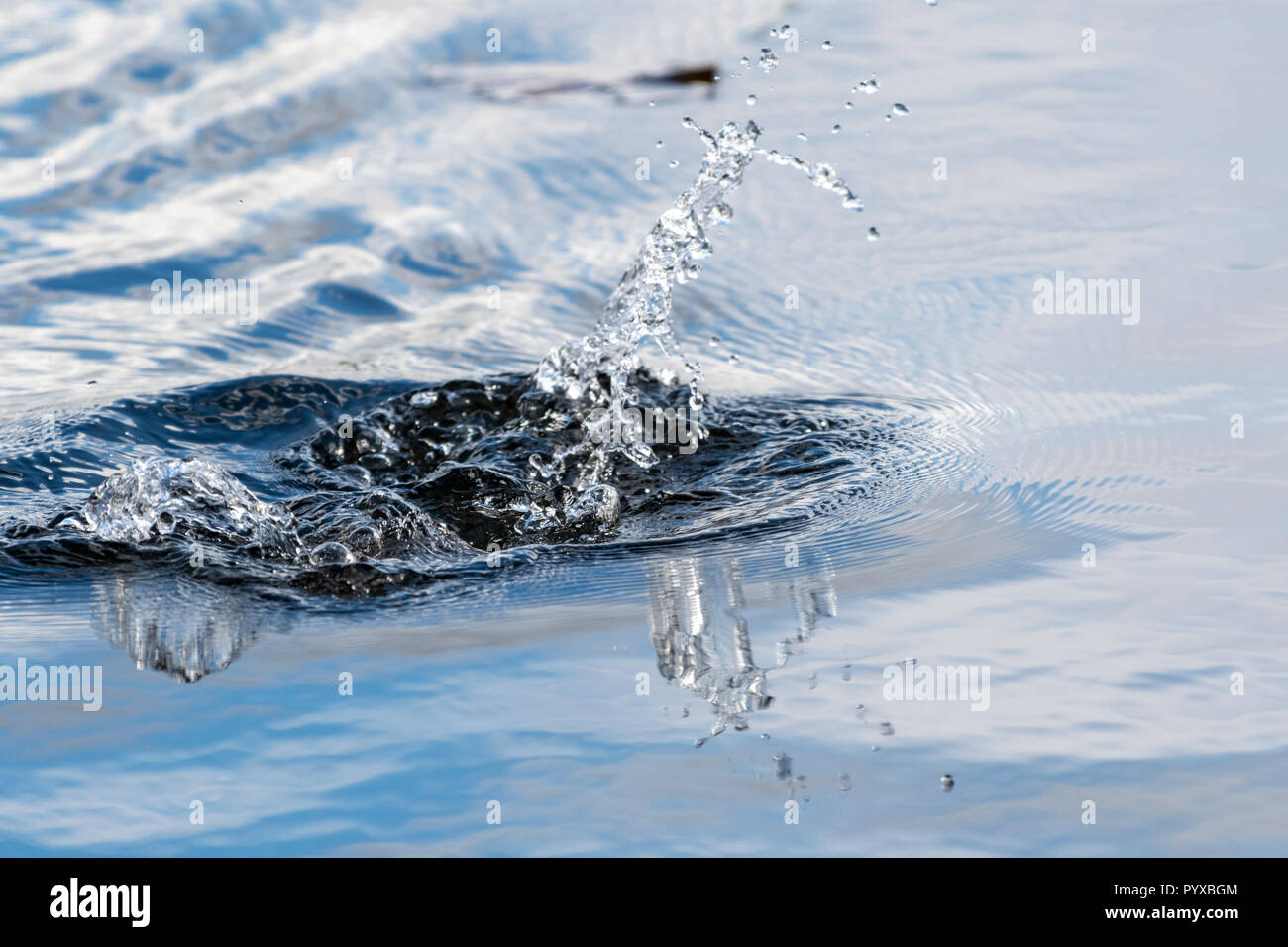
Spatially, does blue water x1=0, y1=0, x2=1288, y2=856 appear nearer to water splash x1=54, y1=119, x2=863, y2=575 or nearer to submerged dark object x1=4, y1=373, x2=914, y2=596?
submerged dark object x1=4, y1=373, x2=914, y2=596

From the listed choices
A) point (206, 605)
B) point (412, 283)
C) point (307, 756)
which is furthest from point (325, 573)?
point (412, 283)

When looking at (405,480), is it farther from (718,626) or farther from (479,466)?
(718,626)

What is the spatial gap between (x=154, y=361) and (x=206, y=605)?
2.47 m

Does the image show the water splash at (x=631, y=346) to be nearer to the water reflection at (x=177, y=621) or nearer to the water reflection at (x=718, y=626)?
the water reflection at (x=718, y=626)

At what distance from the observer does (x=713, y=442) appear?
556cm

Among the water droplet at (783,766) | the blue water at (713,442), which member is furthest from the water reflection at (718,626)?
the water droplet at (783,766)

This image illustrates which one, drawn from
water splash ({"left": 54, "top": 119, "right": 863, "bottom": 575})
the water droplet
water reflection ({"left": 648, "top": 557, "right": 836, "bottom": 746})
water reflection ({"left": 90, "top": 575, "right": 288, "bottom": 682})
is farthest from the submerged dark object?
the water droplet

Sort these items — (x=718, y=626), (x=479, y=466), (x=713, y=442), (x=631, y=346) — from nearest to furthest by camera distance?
(x=718, y=626) < (x=479, y=466) < (x=713, y=442) < (x=631, y=346)

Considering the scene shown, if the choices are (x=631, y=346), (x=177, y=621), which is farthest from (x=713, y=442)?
(x=177, y=621)

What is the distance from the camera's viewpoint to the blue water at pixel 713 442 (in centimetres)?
336

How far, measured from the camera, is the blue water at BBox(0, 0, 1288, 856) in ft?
11.0

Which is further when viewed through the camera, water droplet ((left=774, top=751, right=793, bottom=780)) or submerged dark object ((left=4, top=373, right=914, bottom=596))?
submerged dark object ((left=4, top=373, right=914, bottom=596))

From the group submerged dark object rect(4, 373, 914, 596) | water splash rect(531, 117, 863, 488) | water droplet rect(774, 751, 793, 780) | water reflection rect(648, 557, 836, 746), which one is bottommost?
water droplet rect(774, 751, 793, 780)

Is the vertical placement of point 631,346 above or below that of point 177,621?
above
